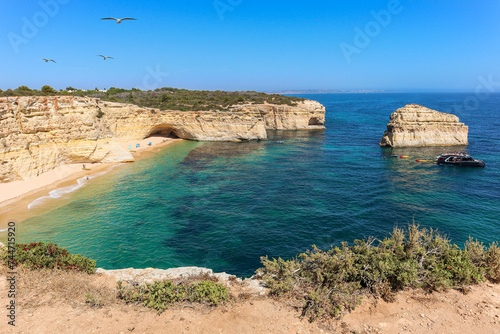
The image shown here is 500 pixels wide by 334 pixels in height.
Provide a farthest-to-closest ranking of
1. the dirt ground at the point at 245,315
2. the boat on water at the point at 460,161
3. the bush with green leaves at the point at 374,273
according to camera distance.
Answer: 1. the boat on water at the point at 460,161
2. the bush with green leaves at the point at 374,273
3. the dirt ground at the point at 245,315

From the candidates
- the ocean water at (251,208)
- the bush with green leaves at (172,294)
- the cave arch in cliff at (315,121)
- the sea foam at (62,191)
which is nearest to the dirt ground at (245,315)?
the bush with green leaves at (172,294)

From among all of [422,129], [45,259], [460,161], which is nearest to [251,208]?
[45,259]

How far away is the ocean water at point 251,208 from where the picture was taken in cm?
1780

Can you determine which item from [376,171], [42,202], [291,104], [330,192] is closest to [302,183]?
[330,192]

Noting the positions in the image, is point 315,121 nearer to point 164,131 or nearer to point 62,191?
point 164,131

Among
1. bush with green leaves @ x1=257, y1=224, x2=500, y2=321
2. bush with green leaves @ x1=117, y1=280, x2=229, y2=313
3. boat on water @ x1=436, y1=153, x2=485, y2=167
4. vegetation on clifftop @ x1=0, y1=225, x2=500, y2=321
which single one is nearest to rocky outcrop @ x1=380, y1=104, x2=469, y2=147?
boat on water @ x1=436, y1=153, x2=485, y2=167

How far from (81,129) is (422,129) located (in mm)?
57694

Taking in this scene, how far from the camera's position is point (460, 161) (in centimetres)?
3684

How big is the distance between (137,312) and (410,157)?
46151 millimetres

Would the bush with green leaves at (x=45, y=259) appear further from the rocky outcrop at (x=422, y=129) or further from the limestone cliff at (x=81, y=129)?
the rocky outcrop at (x=422, y=129)

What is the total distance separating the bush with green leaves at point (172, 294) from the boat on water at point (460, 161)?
4105 cm

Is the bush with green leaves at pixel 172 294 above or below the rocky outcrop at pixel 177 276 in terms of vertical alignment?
above

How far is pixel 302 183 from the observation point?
30.8 m

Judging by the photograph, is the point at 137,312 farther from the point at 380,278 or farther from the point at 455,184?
the point at 455,184
